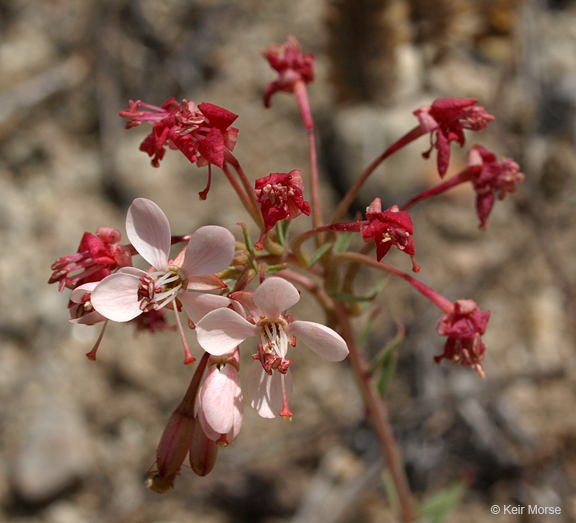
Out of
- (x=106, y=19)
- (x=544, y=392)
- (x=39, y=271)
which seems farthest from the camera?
(x=106, y=19)

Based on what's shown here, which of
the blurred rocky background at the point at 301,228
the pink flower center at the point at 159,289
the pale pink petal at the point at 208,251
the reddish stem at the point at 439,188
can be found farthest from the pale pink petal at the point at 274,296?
the blurred rocky background at the point at 301,228

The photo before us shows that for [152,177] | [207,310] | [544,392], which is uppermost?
[207,310]

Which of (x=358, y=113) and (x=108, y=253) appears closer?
(x=108, y=253)

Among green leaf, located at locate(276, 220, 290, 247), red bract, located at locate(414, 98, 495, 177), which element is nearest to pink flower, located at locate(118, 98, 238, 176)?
green leaf, located at locate(276, 220, 290, 247)

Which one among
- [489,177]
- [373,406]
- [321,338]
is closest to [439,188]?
[489,177]

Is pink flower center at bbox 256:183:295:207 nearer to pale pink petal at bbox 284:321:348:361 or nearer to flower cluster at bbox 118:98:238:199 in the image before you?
flower cluster at bbox 118:98:238:199

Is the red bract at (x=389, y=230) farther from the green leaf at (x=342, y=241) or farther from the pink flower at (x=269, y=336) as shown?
the green leaf at (x=342, y=241)

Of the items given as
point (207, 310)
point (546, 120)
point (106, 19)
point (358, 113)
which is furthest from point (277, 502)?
point (106, 19)

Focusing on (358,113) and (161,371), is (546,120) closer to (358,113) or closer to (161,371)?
(358,113)
